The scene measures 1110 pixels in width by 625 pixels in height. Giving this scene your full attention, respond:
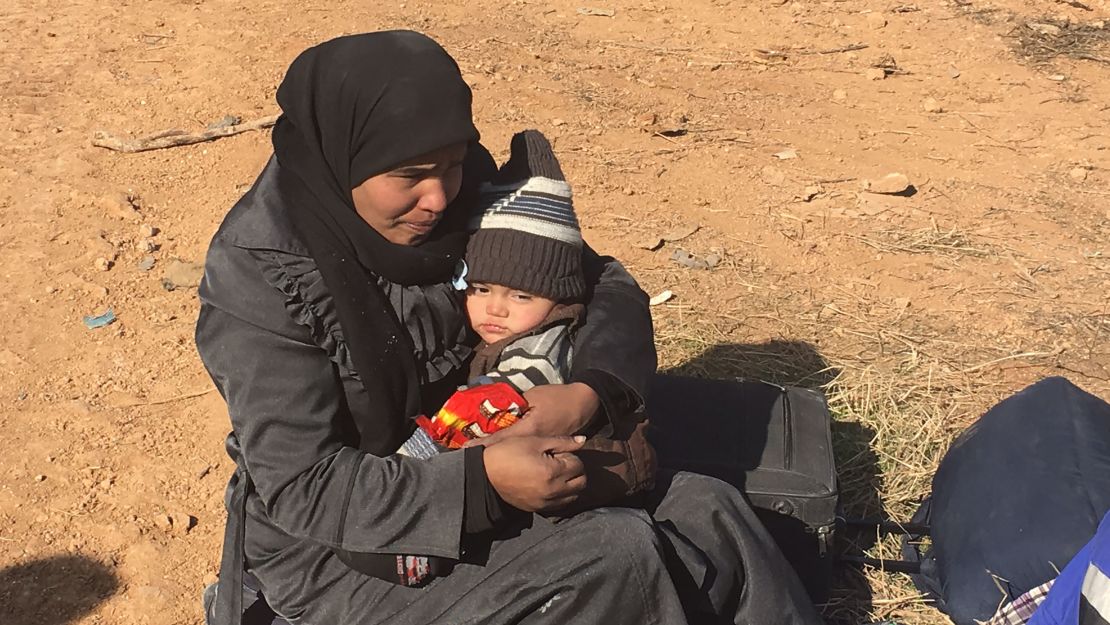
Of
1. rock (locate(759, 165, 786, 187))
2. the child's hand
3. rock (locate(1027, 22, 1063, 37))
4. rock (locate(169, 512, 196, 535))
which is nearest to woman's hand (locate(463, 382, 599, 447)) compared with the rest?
the child's hand

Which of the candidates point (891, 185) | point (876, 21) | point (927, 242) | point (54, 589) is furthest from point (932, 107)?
point (54, 589)

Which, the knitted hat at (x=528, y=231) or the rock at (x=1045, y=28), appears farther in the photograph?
the rock at (x=1045, y=28)

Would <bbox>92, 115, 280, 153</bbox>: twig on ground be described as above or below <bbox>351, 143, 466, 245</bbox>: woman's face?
below

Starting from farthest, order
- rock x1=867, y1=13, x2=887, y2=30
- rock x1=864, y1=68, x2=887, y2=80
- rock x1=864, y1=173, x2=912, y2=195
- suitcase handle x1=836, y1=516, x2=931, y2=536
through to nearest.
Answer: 1. rock x1=867, y1=13, x2=887, y2=30
2. rock x1=864, y1=68, x2=887, y2=80
3. rock x1=864, y1=173, x2=912, y2=195
4. suitcase handle x1=836, y1=516, x2=931, y2=536

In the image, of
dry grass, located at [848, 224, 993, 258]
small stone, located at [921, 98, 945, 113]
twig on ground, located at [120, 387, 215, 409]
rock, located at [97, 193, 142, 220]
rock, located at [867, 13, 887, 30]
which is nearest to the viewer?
twig on ground, located at [120, 387, 215, 409]

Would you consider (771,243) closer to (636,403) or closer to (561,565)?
(636,403)

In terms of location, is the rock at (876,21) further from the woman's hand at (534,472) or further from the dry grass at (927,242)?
the woman's hand at (534,472)

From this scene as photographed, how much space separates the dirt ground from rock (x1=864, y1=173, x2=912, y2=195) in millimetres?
27

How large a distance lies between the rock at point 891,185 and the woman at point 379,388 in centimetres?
403

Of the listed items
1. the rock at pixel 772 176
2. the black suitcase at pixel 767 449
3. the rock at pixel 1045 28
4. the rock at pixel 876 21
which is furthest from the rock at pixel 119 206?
the rock at pixel 1045 28

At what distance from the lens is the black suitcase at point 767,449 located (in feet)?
10.5

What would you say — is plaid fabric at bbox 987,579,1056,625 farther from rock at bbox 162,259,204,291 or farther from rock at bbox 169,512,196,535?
rock at bbox 162,259,204,291

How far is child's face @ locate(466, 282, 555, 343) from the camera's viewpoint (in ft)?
8.41

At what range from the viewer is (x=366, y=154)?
2.19 meters
